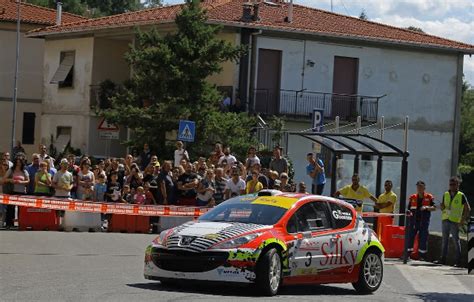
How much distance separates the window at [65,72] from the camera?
50.7 meters

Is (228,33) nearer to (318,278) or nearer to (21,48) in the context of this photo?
(21,48)

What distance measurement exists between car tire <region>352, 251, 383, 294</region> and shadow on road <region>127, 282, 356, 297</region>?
18 cm

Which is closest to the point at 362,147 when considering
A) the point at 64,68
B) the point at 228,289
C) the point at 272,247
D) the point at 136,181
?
the point at 136,181

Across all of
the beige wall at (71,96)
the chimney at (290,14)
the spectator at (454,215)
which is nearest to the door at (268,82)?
the chimney at (290,14)

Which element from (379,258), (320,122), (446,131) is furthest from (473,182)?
(379,258)

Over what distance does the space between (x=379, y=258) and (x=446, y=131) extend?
29.6 meters

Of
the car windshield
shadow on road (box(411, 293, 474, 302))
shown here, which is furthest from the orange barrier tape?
shadow on road (box(411, 293, 474, 302))

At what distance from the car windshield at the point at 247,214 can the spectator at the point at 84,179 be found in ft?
37.0

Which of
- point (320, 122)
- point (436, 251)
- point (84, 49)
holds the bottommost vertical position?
point (436, 251)

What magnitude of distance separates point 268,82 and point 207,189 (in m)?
15.4

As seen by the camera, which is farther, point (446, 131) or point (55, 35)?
point (55, 35)

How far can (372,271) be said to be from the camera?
17.9 metres

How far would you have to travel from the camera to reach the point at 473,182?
239 ft

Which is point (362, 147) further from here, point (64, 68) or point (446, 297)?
point (64, 68)
